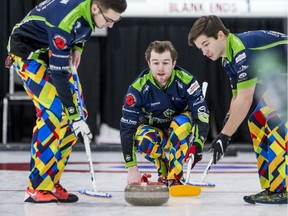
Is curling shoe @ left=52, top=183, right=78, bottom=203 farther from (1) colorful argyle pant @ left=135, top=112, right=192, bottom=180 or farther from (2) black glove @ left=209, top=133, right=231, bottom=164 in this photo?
(2) black glove @ left=209, top=133, right=231, bottom=164

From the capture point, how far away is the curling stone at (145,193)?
9.09 ft

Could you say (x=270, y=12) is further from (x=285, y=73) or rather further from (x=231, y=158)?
(x=285, y=73)

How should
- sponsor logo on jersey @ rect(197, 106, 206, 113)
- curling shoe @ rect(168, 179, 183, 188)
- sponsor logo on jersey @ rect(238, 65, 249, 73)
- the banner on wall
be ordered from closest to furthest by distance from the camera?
sponsor logo on jersey @ rect(238, 65, 249, 73) → curling shoe @ rect(168, 179, 183, 188) → sponsor logo on jersey @ rect(197, 106, 206, 113) → the banner on wall

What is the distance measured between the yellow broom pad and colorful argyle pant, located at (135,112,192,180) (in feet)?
0.33

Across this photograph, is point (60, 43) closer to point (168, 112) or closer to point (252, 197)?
point (168, 112)

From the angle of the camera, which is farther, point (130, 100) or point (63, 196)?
point (130, 100)

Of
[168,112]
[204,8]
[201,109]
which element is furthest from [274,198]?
[204,8]

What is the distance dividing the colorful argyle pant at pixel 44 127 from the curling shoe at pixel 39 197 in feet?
0.07

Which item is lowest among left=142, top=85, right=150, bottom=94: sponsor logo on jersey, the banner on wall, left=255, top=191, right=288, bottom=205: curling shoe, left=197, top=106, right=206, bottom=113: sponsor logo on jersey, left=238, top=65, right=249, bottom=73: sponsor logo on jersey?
left=255, top=191, right=288, bottom=205: curling shoe

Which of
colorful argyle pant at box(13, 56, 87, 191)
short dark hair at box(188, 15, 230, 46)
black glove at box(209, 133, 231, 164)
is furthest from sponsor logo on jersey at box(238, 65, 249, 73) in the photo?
colorful argyle pant at box(13, 56, 87, 191)

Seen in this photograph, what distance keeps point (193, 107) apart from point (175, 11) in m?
3.20

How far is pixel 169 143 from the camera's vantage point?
3.38 m

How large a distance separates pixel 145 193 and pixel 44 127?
535 mm

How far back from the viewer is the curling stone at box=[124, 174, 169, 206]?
2771 millimetres
